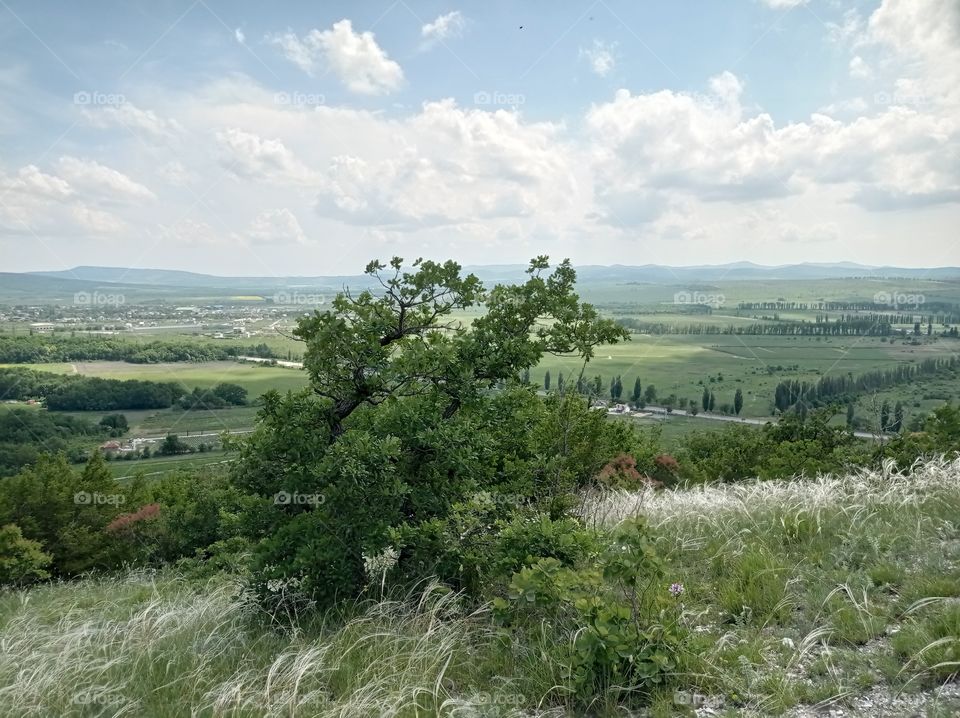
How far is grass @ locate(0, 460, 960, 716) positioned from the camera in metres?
3.20

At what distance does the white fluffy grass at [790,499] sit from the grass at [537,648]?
765 millimetres

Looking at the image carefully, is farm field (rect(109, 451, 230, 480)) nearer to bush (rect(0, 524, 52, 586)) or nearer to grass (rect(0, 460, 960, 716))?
bush (rect(0, 524, 52, 586))

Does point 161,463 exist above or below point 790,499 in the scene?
below

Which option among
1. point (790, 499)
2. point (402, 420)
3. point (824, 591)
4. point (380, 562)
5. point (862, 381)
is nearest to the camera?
point (824, 591)

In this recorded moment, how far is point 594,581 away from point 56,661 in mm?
3581

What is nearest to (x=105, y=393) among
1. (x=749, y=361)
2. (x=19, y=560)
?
(x=19, y=560)

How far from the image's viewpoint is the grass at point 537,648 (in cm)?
320

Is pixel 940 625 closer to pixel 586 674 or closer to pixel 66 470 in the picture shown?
pixel 586 674

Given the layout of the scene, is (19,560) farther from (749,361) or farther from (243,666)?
(749,361)

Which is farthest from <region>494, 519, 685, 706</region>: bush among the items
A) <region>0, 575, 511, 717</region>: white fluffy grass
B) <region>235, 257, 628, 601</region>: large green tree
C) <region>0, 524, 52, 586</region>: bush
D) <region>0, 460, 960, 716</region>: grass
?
<region>0, 524, 52, 586</region>: bush

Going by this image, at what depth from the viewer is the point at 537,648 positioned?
3789mm

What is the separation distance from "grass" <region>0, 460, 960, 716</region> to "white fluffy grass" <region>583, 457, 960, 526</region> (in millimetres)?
765

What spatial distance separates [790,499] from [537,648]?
4.49m

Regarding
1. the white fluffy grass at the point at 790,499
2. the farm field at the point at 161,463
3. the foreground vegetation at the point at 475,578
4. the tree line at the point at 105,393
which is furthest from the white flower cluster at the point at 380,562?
the tree line at the point at 105,393
